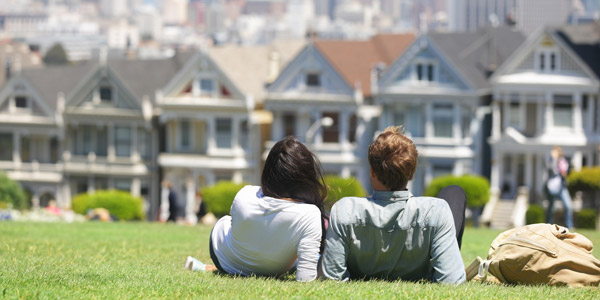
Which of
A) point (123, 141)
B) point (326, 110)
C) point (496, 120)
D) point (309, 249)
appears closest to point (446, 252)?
point (309, 249)

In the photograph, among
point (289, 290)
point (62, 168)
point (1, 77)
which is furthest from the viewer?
point (1, 77)

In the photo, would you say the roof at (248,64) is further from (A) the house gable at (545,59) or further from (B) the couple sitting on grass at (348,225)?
(B) the couple sitting on grass at (348,225)

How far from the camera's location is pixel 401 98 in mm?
51000

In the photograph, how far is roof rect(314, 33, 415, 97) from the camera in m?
54.0

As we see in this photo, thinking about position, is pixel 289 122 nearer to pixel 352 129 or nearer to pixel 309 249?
pixel 352 129

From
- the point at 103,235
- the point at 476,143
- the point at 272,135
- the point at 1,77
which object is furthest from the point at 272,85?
the point at 103,235

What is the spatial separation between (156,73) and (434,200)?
4736 cm

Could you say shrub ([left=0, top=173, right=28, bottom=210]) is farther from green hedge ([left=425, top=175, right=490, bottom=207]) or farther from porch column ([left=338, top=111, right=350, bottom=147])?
green hedge ([left=425, top=175, right=490, bottom=207])

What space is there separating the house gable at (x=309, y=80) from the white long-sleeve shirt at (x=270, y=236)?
39620 millimetres

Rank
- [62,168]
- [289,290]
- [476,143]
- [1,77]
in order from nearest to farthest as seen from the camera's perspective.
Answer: [289,290]
[476,143]
[62,168]
[1,77]

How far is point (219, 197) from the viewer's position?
48000 mm

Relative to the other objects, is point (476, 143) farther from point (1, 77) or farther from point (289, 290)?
point (289, 290)

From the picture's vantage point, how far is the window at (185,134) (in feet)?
179

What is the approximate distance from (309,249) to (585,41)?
41290 millimetres
